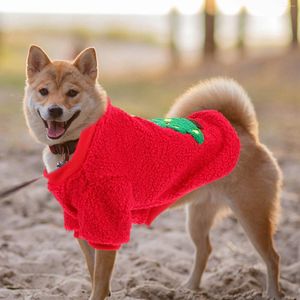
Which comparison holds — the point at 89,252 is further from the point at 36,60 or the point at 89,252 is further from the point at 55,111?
the point at 36,60

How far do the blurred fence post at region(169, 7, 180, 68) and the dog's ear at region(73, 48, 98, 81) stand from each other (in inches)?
413

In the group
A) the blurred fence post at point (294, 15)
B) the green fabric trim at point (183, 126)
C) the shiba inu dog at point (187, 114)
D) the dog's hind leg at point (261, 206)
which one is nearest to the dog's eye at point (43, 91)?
the shiba inu dog at point (187, 114)

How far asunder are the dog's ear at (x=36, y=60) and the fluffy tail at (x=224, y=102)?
0.98m

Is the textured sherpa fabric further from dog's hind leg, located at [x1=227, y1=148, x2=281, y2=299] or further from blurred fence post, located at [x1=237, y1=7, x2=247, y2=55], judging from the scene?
blurred fence post, located at [x1=237, y1=7, x2=247, y2=55]

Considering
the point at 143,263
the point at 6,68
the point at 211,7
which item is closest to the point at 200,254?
the point at 143,263

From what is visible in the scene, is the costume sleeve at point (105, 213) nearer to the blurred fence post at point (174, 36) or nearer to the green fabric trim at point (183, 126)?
the green fabric trim at point (183, 126)

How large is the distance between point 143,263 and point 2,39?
37.4 feet

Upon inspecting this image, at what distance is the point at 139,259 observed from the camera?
3.73m

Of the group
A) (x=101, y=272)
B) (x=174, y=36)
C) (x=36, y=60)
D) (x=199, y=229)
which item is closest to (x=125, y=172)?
(x=101, y=272)

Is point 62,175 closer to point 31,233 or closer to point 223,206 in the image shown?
point 223,206

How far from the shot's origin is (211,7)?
33.6 feet

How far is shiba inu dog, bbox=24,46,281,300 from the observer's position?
2674 millimetres

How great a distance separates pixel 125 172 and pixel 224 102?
997mm

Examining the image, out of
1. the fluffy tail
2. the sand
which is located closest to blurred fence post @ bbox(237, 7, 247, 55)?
the sand
